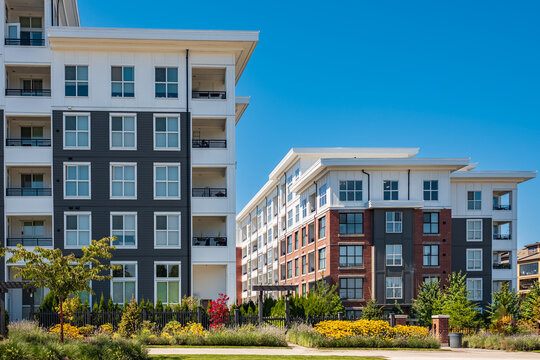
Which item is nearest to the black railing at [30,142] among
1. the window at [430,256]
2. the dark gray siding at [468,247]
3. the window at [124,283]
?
the window at [124,283]

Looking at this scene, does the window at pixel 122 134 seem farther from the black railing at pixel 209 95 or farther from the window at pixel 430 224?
the window at pixel 430 224

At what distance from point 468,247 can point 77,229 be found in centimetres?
4525

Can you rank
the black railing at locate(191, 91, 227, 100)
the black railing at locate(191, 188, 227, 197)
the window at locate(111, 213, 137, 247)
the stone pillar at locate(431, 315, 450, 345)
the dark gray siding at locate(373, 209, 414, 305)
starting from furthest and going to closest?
1. the dark gray siding at locate(373, 209, 414, 305)
2. the black railing at locate(191, 188, 227, 197)
3. the black railing at locate(191, 91, 227, 100)
4. the window at locate(111, 213, 137, 247)
5. the stone pillar at locate(431, 315, 450, 345)

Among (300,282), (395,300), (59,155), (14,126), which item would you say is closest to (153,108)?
(59,155)

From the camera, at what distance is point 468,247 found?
243 ft

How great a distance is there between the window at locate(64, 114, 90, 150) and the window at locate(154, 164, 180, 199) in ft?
15.8

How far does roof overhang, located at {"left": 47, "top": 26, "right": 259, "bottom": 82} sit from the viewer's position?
1709 inches

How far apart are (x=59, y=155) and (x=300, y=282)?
131ft

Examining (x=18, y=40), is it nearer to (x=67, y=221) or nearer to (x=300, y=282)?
(x=67, y=221)

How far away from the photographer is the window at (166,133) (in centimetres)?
4497

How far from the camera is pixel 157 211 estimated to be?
44.4m

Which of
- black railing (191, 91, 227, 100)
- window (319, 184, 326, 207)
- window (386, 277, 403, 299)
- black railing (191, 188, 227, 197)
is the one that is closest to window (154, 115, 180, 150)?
black railing (191, 91, 227, 100)

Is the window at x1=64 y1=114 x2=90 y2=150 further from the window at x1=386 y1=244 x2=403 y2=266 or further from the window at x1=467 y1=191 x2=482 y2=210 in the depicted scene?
the window at x1=467 y1=191 x2=482 y2=210

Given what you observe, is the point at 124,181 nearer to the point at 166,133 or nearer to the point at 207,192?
the point at 166,133
